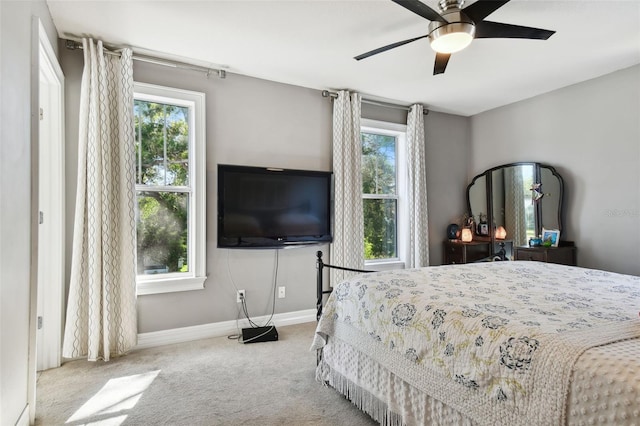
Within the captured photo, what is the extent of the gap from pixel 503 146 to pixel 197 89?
3.71 m

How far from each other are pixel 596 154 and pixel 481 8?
2.55 meters

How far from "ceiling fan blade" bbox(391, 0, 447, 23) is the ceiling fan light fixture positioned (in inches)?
2.4

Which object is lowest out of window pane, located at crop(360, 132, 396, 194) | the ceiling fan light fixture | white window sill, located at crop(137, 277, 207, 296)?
white window sill, located at crop(137, 277, 207, 296)

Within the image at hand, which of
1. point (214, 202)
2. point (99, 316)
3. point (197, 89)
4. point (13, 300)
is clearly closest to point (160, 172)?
point (214, 202)

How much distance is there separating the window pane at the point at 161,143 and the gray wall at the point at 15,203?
49.1 inches

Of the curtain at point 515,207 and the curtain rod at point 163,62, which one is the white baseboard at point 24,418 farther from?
the curtain at point 515,207

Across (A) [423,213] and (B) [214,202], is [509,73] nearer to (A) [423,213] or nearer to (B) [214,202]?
(A) [423,213]

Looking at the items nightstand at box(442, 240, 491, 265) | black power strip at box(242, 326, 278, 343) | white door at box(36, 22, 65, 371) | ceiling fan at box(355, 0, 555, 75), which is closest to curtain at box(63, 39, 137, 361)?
white door at box(36, 22, 65, 371)

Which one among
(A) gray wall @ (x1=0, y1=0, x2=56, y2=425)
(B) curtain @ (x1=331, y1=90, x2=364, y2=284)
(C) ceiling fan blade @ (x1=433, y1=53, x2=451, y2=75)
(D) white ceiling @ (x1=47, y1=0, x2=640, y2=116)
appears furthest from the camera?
(B) curtain @ (x1=331, y1=90, x2=364, y2=284)

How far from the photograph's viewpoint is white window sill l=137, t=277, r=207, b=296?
297cm

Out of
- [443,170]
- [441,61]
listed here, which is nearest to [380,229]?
[443,170]

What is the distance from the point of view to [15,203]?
1603 millimetres

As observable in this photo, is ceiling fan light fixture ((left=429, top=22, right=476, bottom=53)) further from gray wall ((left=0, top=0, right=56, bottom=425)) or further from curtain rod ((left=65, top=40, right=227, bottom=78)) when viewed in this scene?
gray wall ((left=0, top=0, right=56, bottom=425))

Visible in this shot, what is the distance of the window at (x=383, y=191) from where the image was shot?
4.26 meters
